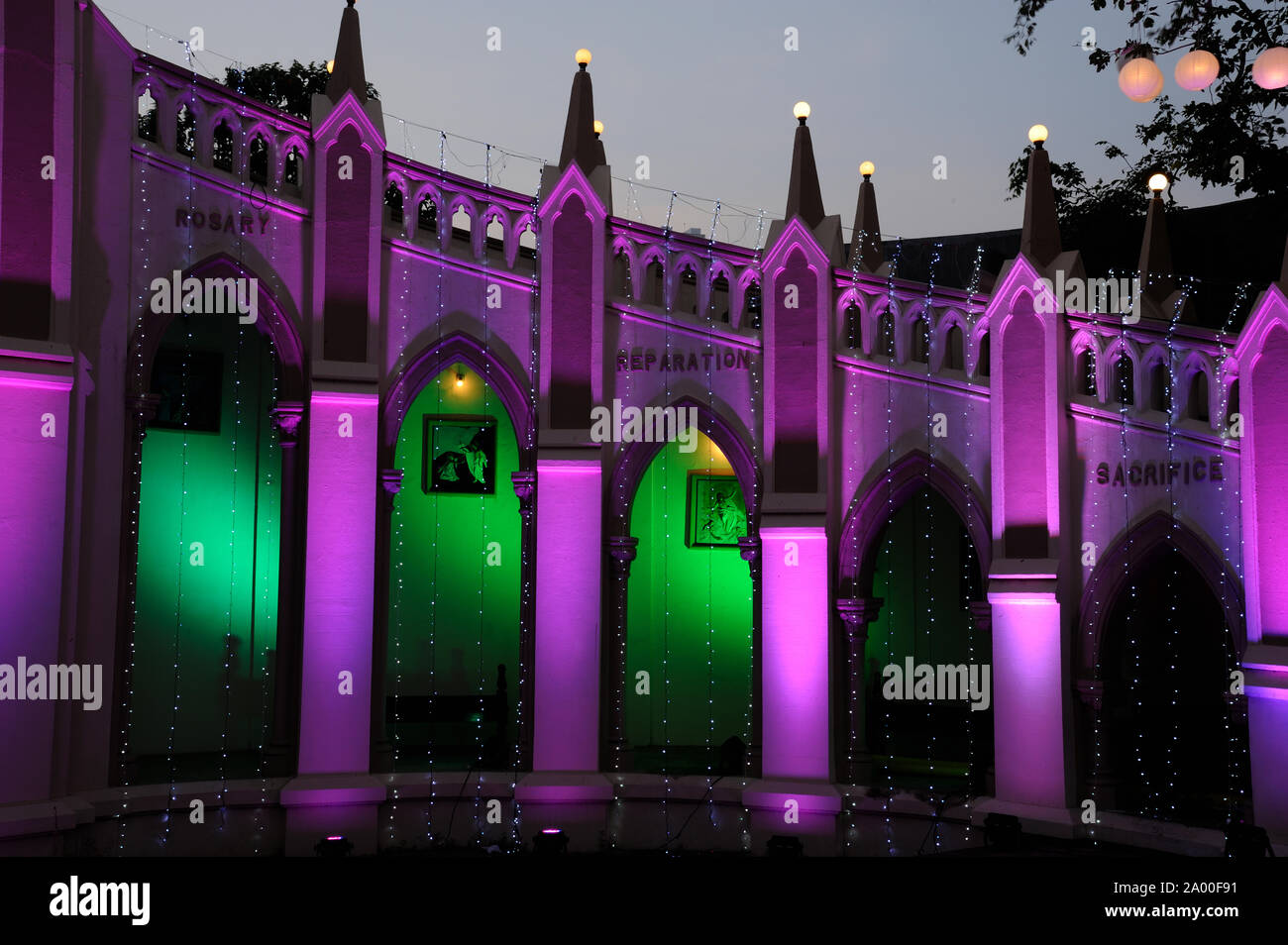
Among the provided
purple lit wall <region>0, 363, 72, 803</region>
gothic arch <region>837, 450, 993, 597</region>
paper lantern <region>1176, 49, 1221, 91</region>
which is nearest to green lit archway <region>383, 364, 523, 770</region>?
gothic arch <region>837, 450, 993, 597</region>

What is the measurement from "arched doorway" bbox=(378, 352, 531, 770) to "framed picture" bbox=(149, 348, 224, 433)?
268 cm

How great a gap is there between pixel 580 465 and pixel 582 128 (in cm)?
408

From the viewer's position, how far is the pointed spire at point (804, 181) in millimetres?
15781

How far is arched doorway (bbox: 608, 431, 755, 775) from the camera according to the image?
20.6 metres

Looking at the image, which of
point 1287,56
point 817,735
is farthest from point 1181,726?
point 1287,56

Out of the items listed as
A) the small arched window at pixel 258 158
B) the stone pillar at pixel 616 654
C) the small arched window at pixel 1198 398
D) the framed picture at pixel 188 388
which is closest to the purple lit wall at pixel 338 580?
the stone pillar at pixel 616 654

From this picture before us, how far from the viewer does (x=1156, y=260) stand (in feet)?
55.9

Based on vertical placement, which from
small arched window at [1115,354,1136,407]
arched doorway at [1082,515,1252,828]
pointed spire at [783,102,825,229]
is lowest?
arched doorway at [1082,515,1252,828]

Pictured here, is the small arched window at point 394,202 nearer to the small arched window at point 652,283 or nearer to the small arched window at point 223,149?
the small arched window at point 223,149

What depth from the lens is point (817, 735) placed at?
15.0 meters

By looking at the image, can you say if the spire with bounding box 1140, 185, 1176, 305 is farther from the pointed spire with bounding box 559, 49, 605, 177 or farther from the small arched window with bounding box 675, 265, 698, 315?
the pointed spire with bounding box 559, 49, 605, 177

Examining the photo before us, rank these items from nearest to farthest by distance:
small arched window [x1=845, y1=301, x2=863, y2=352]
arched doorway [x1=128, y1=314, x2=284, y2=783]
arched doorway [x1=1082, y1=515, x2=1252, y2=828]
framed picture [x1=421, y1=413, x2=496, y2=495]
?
arched doorway [x1=1082, y1=515, x2=1252, y2=828], small arched window [x1=845, y1=301, x2=863, y2=352], arched doorway [x1=128, y1=314, x2=284, y2=783], framed picture [x1=421, y1=413, x2=496, y2=495]
